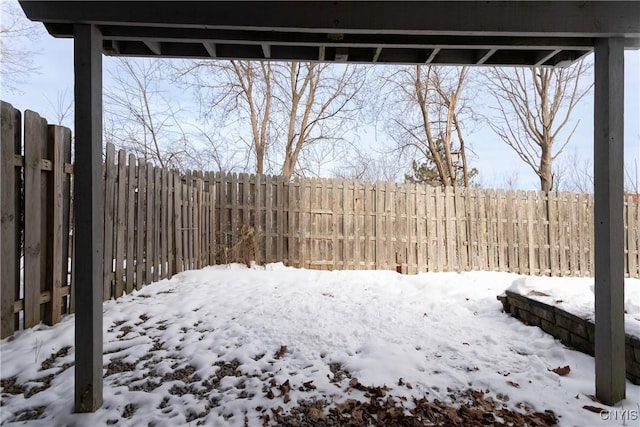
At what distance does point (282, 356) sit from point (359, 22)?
2.75 m

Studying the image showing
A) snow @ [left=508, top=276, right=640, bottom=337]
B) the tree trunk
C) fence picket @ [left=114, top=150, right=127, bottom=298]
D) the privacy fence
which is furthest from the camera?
the tree trunk

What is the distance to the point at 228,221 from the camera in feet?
23.1

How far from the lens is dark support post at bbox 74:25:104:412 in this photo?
2.10 meters

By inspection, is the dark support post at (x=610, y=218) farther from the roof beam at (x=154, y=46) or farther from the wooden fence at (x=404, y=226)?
→ the wooden fence at (x=404, y=226)

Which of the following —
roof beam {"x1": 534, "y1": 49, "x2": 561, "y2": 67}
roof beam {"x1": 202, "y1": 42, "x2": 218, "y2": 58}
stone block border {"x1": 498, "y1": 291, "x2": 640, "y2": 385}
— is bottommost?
stone block border {"x1": 498, "y1": 291, "x2": 640, "y2": 385}

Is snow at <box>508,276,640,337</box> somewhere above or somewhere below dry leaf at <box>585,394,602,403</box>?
above

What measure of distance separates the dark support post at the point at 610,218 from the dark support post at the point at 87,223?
11.5 ft

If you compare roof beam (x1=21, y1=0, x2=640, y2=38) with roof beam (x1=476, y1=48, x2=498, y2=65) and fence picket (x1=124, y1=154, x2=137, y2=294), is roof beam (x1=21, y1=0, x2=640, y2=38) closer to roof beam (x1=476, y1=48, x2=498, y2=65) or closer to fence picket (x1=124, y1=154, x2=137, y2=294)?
roof beam (x1=476, y1=48, x2=498, y2=65)

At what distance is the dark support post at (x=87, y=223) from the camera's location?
6.88 ft

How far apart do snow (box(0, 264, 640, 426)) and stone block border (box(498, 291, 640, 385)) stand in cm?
9

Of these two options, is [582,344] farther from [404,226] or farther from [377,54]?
[404,226]

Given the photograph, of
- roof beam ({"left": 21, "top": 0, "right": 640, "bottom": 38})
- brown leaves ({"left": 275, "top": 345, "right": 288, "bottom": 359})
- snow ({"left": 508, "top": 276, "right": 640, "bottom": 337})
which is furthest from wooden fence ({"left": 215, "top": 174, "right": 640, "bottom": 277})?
roof beam ({"left": 21, "top": 0, "right": 640, "bottom": 38})

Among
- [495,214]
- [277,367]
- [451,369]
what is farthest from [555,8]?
[495,214]

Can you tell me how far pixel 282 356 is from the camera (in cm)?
291
